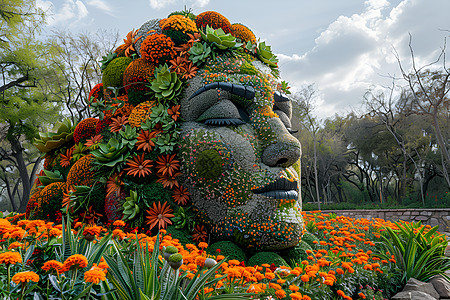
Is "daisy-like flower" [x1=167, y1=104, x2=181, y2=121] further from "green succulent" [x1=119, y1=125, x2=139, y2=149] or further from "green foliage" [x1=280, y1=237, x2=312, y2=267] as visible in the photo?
"green foliage" [x1=280, y1=237, x2=312, y2=267]

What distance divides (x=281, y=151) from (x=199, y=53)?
2.03 meters

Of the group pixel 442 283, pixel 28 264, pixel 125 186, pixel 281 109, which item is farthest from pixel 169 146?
pixel 442 283

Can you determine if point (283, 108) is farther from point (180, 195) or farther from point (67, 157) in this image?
point (67, 157)

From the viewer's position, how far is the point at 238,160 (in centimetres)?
435

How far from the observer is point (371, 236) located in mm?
6320

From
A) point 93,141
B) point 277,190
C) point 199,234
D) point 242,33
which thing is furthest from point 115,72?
point 277,190

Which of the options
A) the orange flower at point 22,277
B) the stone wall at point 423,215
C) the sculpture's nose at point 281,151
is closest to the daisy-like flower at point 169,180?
the sculpture's nose at point 281,151

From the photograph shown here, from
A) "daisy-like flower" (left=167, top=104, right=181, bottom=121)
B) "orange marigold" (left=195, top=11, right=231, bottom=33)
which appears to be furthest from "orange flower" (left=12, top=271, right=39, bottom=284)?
"orange marigold" (left=195, top=11, right=231, bottom=33)

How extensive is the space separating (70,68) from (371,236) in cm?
1634

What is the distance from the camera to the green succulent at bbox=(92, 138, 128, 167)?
4.61 m

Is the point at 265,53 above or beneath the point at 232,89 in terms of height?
above

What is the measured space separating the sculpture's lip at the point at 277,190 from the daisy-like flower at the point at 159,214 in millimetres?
1283

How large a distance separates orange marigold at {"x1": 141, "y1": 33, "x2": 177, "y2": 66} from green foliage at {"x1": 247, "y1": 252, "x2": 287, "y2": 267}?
3.33 metres

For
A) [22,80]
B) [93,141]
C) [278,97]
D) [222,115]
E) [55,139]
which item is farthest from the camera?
[22,80]
